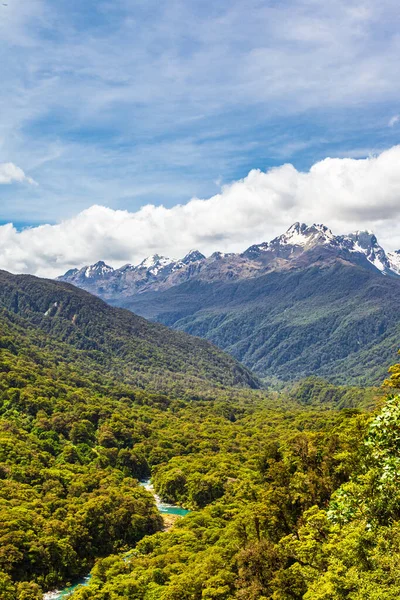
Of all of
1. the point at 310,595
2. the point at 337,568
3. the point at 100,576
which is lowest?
the point at 100,576

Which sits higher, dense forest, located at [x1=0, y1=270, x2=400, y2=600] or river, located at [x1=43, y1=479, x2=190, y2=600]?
dense forest, located at [x1=0, y1=270, x2=400, y2=600]

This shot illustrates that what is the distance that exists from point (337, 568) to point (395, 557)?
22.4 ft

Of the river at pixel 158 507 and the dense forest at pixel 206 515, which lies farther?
the river at pixel 158 507

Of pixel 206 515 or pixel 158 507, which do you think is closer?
pixel 206 515

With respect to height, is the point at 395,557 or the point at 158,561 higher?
the point at 395,557

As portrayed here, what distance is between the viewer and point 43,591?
98.1 meters

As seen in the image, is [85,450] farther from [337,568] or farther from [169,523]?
[337,568]

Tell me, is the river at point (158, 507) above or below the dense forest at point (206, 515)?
below

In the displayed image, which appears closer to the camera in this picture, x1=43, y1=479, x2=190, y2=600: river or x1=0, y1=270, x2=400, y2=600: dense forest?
x1=0, y1=270, x2=400, y2=600: dense forest

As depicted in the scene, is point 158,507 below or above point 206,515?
below

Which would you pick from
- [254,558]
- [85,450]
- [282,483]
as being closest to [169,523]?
[85,450]

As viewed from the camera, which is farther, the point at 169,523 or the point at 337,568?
the point at 169,523

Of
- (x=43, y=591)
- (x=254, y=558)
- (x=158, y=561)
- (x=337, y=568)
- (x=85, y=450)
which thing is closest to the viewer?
(x=337, y=568)

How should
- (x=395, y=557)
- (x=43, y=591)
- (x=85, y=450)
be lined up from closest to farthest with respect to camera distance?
(x=395, y=557)
(x=43, y=591)
(x=85, y=450)
